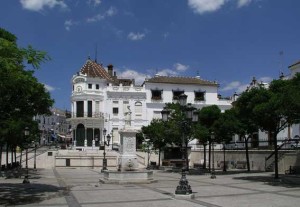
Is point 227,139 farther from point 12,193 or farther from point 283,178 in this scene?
point 12,193

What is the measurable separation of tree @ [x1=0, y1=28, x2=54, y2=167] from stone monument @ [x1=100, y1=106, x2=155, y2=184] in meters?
5.41

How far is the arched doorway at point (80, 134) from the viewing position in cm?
6454

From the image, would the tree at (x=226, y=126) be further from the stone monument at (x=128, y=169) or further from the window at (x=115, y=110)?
the window at (x=115, y=110)

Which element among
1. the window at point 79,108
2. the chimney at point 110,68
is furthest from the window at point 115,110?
the chimney at point 110,68

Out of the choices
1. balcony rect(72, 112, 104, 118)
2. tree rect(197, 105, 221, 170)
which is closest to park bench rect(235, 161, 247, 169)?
tree rect(197, 105, 221, 170)

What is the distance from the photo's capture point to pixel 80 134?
64.8m

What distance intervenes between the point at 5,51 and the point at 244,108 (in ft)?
64.9

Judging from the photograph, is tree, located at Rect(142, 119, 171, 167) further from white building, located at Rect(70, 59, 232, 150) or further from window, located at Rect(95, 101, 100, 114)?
window, located at Rect(95, 101, 100, 114)

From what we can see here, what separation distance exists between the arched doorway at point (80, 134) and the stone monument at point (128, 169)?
36112mm

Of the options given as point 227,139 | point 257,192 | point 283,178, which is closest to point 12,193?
point 257,192

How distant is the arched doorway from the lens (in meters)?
64.5

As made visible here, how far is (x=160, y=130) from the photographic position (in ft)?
145

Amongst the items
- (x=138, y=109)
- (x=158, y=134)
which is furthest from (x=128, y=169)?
(x=138, y=109)

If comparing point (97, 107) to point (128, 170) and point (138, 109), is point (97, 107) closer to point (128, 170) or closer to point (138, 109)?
point (138, 109)
